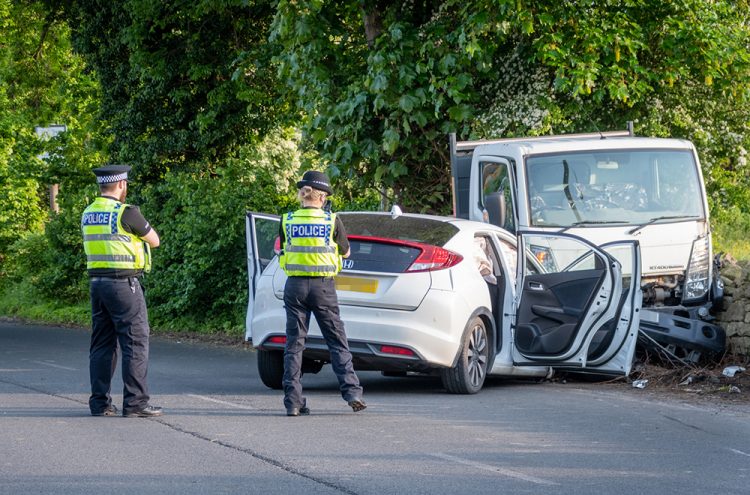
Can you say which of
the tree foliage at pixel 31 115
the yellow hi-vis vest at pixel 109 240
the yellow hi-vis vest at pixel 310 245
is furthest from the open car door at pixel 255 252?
the tree foliage at pixel 31 115

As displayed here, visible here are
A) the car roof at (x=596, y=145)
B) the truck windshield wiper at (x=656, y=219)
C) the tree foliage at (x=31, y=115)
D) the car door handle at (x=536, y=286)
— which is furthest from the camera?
the tree foliage at (x=31, y=115)

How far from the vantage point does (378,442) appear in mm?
8234

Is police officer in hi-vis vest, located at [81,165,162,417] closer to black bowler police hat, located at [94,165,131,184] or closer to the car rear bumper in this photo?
black bowler police hat, located at [94,165,131,184]

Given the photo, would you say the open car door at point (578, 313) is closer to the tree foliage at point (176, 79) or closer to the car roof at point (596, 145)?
the car roof at point (596, 145)

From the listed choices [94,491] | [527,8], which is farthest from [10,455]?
[527,8]

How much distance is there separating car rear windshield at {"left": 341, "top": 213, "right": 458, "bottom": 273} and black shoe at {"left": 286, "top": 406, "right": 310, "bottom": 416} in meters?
1.52

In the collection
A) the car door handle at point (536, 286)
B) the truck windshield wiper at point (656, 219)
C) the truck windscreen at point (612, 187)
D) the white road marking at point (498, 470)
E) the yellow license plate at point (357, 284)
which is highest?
the truck windscreen at point (612, 187)

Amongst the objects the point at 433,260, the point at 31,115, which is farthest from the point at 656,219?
the point at 31,115

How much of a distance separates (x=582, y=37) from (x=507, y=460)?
996cm

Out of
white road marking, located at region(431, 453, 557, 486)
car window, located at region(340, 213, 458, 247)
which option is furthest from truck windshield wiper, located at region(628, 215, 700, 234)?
white road marking, located at region(431, 453, 557, 486)

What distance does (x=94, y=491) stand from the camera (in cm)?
660

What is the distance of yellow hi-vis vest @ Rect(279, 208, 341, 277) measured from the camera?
9.51 meters

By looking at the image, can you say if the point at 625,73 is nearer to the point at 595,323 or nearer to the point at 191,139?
the point at 595,323

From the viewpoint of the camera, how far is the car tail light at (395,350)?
1047 centimetres
